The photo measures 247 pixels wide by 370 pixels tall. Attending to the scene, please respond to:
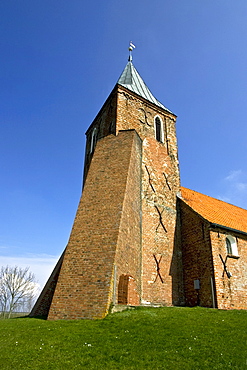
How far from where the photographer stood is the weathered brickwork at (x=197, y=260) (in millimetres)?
12523

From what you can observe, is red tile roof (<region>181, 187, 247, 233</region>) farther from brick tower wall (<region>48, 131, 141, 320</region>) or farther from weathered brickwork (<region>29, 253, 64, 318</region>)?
weathered brickwork (<region>29, 253, 64, 318</region>)

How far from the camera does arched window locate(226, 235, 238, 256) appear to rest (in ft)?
45.7

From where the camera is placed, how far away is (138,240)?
1301 cm

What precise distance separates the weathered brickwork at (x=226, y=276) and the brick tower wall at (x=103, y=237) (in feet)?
11.6

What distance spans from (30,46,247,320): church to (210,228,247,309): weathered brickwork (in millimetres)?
42

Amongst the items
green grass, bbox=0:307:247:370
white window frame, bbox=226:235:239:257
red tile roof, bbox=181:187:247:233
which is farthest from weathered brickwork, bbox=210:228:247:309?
green grass, bbox=0:307:247:370

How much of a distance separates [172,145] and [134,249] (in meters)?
8.43

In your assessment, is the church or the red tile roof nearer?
the church

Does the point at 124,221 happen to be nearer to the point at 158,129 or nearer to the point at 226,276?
the point at 226,276

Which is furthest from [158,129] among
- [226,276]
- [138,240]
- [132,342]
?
[132,342]

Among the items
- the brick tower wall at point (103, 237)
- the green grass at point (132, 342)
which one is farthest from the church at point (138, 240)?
the green grass at point (132, 342)

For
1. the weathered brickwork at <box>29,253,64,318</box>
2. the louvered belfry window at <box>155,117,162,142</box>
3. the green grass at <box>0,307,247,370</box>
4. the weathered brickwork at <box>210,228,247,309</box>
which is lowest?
the green grass at <box>0,307,247,370</box>

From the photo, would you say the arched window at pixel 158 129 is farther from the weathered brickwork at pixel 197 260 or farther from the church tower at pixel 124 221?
the weathered brickwork at pixel 197 260

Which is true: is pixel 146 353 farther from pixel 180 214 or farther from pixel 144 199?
pixel 180 214
